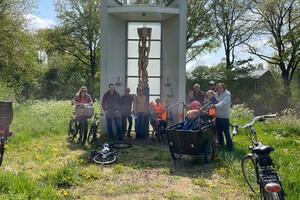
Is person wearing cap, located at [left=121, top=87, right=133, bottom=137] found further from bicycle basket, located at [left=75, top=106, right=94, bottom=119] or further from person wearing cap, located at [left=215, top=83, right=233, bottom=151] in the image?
person wearing cap, located at [left=215, top=83, right=233, bottom=151]

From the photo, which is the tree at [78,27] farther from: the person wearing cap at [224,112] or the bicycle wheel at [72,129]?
the person wearing cap at [224,112]

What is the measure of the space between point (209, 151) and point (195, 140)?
1.90 feet

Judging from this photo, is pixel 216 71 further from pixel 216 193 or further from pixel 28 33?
pixel 216 193

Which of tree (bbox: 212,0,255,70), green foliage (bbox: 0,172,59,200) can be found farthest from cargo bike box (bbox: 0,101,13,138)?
tree (bbox: 212,0,255,70)

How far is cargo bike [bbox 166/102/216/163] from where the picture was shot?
6309mm

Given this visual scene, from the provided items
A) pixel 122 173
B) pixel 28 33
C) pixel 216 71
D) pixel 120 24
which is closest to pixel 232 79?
pixel 216 71

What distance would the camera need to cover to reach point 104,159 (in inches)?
267

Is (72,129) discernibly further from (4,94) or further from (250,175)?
(4,94)

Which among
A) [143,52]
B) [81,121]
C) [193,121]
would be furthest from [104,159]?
[143,52]

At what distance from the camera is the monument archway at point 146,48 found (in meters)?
9.73

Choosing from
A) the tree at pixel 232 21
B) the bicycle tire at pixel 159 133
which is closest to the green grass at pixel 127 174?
the bicycle tire at pixel 159 133

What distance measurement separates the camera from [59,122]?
40.2 ft

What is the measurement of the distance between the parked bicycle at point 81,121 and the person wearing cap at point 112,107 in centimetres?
87

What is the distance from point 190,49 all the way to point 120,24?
22.6m
